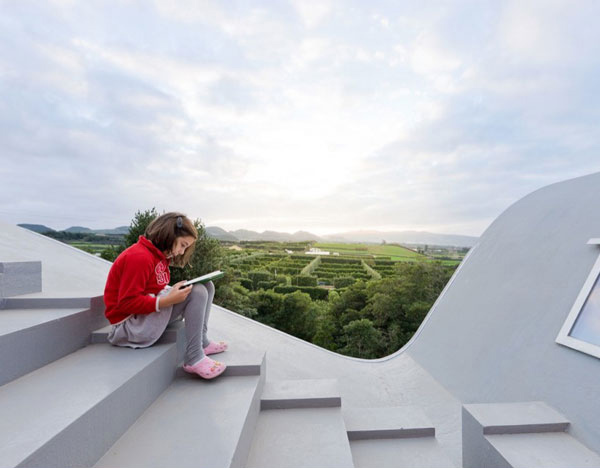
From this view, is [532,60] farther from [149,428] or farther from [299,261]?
[299,261]

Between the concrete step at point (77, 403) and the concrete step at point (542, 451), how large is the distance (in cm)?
175

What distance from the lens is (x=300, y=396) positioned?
1.86 meters

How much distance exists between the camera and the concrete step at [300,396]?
1.82 meters

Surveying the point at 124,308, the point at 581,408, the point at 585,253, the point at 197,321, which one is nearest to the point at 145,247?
the point at 124,308

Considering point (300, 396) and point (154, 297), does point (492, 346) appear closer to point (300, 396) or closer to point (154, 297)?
point (300, 396)

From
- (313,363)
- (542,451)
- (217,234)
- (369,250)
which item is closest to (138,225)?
(217,234)

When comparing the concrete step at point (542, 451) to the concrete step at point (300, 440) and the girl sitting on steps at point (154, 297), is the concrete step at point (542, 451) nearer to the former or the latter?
the concrete step at point (300, 440)

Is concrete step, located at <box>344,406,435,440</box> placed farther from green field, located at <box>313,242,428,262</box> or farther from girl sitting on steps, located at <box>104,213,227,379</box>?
green field, located at <box>313,242,428,262</box>

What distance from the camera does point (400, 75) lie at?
20.3 feet

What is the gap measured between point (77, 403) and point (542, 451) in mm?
2096

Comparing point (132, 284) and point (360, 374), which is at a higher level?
point (132, 284)

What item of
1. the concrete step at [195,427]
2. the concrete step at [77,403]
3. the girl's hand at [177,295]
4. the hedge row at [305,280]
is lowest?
the hedge row at [305,280]

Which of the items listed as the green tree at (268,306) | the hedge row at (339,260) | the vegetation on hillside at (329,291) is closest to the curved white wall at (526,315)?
the vegetation on hillside at (329,291)

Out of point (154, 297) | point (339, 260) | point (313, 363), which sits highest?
point (154, 297)
